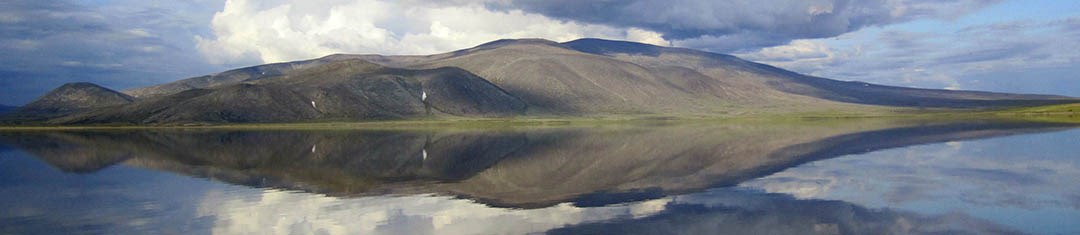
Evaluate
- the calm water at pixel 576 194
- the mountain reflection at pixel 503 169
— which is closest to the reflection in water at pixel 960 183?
the calm water at pixel 576 194

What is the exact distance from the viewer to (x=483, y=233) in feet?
82.9

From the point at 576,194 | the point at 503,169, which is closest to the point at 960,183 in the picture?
the point at 576,194

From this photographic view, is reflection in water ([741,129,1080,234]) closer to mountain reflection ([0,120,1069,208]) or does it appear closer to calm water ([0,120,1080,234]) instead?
calm water ([0,120,1080,234])

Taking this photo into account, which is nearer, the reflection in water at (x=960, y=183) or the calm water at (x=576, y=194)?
the calm water at (x=576, y=194)

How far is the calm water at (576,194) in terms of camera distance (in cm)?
2683

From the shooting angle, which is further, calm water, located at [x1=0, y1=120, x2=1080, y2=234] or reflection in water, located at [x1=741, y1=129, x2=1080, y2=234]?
reflection in water, located at [x1=741, y1=129, x2=1080, y2=234]

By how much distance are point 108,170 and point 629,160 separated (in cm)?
3936

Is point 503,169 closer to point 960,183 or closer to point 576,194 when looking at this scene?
point 576,194

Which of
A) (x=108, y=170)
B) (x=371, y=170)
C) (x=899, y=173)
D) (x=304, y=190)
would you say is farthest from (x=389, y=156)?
(x=899, y=173)

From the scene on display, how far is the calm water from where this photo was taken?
1056 inches

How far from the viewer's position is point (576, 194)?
116 ft

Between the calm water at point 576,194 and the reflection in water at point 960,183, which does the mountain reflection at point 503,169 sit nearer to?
the calm water at point 576,194

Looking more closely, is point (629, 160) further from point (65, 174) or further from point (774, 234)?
point (65, 174)

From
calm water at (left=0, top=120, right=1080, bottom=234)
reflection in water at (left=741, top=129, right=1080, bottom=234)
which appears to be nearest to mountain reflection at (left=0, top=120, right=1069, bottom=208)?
calm water at (left=0, top=120, right=1080, bottom=234)
